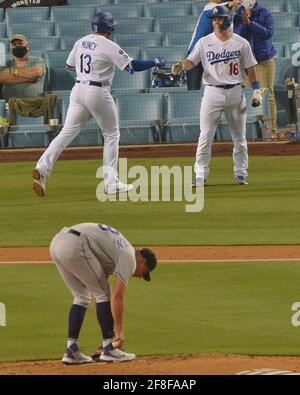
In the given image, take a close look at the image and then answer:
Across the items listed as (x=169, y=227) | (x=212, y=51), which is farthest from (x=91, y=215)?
(x=212, y=51)

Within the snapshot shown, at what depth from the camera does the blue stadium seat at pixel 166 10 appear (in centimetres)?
3155

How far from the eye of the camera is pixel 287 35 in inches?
1204

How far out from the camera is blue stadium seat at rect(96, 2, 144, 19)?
31.4 metres

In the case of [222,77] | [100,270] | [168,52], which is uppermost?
[168,52]

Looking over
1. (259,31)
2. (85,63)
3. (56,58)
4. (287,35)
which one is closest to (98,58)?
(85,63)

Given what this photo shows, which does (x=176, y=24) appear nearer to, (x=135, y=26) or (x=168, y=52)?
(x=135, y=26)

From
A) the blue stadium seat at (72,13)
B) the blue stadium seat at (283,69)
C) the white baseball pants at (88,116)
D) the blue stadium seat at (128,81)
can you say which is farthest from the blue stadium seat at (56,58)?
the white baseball pants at (88,116)

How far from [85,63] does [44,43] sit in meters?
10.0

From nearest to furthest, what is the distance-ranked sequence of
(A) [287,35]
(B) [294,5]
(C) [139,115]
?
(C) [139,115] < (A) [287,35] < (B) [294,5]

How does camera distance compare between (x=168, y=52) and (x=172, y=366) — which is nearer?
(x=172, y=366)

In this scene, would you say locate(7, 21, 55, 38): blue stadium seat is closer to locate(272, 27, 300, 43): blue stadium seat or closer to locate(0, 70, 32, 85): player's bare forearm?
locate(0, 70, 32, 85): player's bare forearm

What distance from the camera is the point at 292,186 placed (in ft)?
74.3

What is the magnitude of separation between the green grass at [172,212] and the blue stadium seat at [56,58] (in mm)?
5051

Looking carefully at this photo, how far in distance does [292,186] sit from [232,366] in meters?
11.4
